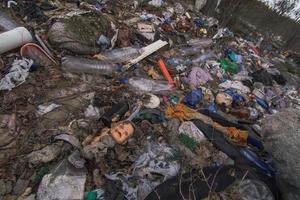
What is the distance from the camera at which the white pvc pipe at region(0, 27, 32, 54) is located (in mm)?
→ 3588

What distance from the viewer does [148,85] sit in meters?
4.29

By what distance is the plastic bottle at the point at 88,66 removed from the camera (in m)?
3.96

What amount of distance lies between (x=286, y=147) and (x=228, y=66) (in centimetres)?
334

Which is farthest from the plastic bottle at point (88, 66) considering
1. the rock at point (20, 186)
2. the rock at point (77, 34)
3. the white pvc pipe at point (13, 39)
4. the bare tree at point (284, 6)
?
the bare tree at point (284, 6)

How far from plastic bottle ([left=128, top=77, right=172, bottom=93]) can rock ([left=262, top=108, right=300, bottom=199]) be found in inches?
70.6

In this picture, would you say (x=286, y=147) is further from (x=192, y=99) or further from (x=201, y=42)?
(x=201, y=42)

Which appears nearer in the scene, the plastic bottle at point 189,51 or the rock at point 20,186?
the rock at point 20,186

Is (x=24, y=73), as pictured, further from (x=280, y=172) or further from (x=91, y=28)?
(x=280, y=172)

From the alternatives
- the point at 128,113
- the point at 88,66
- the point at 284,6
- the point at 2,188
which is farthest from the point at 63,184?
the point at 284,6

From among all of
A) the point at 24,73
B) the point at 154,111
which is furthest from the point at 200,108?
the point at 24,73

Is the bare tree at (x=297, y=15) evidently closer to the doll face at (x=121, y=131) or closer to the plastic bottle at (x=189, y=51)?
the plastic bottle at (x=189, y=51)

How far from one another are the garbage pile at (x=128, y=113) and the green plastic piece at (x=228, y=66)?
2 cm

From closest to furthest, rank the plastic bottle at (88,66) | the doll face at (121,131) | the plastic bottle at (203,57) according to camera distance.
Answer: the doll face at (121,131)
the plastic bottle at (88,66)
the plastic bottle at (203,57)

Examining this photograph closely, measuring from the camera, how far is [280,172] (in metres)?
2.59
